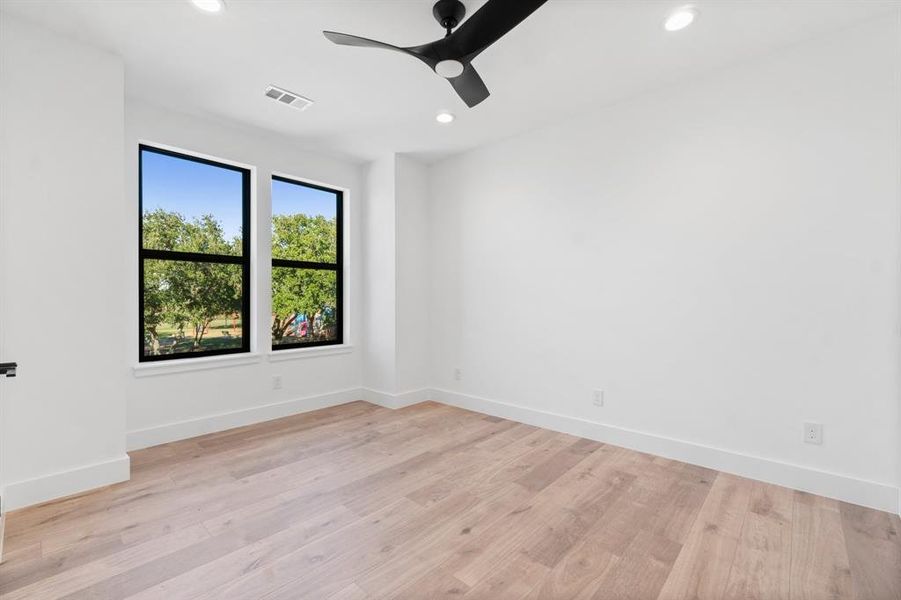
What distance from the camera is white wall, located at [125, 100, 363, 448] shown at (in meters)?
3.06

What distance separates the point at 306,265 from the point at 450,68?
266 centimetres


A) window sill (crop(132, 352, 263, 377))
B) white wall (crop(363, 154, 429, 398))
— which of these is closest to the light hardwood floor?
window sill (crop(132, 352, 263, 377))

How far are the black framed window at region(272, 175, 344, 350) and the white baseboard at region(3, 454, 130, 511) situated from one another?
1.61 metres

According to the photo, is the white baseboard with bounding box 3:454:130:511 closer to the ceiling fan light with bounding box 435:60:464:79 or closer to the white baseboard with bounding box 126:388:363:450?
the white baseboard with bounding box 126:388:363:450

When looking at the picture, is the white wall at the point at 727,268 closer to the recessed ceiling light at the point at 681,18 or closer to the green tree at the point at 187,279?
the recessed ceiling light at the point at 681,18

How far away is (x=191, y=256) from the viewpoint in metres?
3.40

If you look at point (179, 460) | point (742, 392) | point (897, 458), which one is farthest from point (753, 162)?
point (179, 460)

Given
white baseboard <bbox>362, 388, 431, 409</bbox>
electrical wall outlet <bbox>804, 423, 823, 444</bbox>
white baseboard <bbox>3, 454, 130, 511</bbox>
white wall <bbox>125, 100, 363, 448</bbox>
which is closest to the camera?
white baseboard <bbox>3, 454, 130, 511</bbox>

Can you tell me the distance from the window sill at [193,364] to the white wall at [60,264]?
24.5 inches

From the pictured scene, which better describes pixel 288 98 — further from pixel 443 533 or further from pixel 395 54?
pixel 443 533

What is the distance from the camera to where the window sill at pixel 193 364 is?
10.1 ft

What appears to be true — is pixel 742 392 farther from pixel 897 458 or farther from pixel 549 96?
pixel 549 96

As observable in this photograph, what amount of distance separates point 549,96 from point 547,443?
2.54 m

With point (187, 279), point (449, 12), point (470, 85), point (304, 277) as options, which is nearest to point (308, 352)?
point (304, 277)
